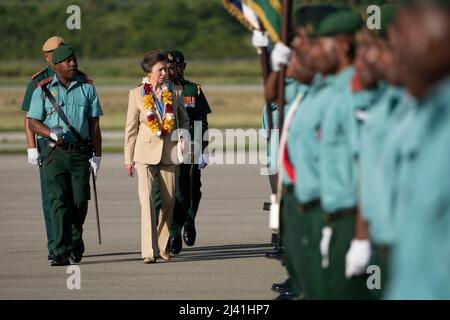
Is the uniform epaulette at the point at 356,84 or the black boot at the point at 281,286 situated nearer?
the uniform epaulette at the point at 356,84

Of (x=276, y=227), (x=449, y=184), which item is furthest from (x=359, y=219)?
(x=449, y=184)

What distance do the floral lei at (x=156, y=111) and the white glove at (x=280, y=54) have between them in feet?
12.2

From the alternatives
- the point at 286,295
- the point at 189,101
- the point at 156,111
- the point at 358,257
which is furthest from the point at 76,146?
the point at 358,257

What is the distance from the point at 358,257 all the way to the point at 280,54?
2.41m

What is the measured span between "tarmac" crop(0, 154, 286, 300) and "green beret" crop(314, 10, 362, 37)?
3.17 m

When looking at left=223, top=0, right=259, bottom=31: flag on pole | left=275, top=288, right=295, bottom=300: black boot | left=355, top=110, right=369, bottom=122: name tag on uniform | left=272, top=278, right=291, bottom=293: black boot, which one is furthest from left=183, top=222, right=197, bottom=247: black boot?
left=355, top=110, right=369, bottom=122: name tag on uniform

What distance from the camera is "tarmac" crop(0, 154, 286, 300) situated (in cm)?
1057

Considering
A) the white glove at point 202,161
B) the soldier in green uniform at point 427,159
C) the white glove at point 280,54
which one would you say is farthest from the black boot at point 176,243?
the soldier in green uniform at point 427,159

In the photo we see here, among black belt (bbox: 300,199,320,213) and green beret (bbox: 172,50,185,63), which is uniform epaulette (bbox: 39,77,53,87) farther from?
black belt (bbox: 300,199,320,213)

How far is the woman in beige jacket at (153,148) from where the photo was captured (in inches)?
481

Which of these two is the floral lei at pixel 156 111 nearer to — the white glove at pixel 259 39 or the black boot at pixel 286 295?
the black boot at pixel 286 295

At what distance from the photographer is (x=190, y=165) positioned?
13.3 m
